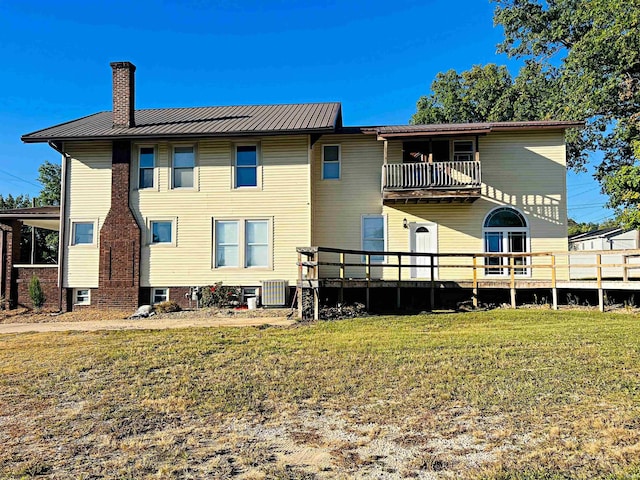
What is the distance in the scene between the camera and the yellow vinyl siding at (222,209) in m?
16.2

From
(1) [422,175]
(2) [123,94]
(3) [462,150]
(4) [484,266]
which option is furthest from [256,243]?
(3) [462,150]

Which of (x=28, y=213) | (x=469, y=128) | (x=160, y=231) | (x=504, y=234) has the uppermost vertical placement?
(x=469, y=128)

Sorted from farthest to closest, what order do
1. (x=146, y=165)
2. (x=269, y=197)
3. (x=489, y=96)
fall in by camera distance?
(x=489, y=96) < (x=146, y=165) < (x=269, y=197)

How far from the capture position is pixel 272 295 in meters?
15.4

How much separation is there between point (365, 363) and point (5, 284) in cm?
1489

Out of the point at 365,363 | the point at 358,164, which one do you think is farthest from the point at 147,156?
the point at 365,363

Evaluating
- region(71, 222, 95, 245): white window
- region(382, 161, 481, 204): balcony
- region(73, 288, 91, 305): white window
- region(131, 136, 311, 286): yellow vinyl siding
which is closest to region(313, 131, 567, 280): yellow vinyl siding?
region(382, 161, 481, 204): balcony

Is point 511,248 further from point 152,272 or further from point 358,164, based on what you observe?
point 152,272

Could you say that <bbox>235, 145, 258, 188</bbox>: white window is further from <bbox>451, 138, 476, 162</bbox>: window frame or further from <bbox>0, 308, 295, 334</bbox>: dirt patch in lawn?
<bbox>451, 138, 476, 162</bbox>: window frame

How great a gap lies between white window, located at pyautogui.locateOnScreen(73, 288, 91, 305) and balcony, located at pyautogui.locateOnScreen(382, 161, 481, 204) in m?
10.6

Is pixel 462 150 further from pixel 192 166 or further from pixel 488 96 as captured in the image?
pixel 488 96

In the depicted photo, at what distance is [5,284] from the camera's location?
16.6 meters

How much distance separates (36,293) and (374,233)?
38.5 feet

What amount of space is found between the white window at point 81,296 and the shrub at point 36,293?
1.02 metres
